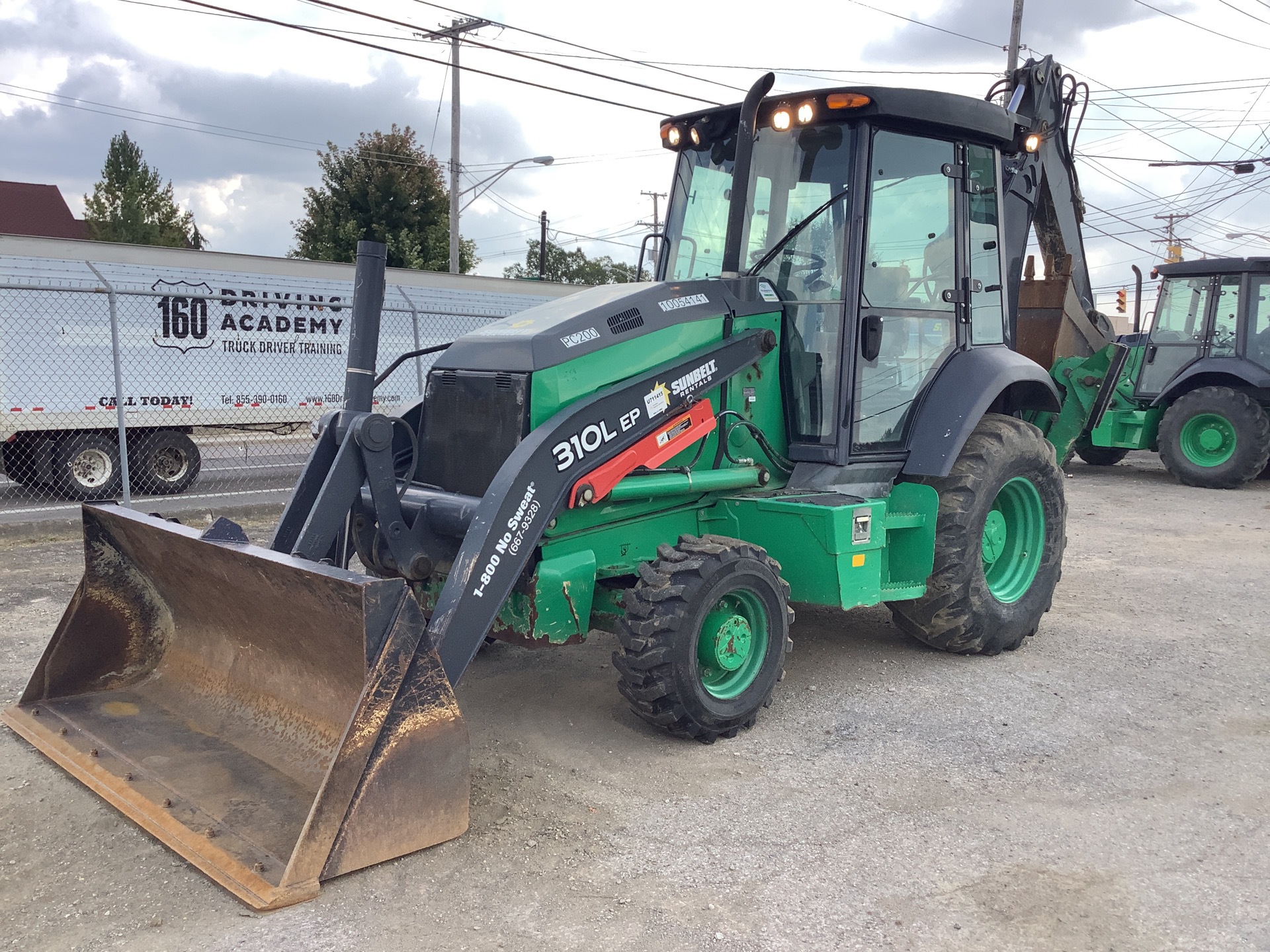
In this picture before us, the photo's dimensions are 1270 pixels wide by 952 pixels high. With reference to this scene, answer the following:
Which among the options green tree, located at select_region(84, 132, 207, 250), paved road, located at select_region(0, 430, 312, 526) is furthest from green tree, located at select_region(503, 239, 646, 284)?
paved road, located at select_region(0, 430, 312, 526)

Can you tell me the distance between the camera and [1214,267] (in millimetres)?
12875

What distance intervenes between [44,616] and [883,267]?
534 cm

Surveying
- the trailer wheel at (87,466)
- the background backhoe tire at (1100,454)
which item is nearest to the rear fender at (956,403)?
the trailer wheel at (87,466)

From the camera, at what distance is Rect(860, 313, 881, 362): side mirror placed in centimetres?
508

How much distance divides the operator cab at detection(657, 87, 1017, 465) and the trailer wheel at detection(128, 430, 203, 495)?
860 cm

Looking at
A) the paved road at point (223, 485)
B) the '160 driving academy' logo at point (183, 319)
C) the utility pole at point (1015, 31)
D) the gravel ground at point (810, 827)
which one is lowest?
the paved road at point (223, 485)

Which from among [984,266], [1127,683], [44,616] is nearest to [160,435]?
[44,616]

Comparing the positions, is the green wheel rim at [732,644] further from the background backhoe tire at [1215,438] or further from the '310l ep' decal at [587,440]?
the background backhoe tire at [1215,438]

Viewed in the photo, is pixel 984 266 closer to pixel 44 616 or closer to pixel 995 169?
pixel 995 169

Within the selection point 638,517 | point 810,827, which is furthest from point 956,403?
point 810,827

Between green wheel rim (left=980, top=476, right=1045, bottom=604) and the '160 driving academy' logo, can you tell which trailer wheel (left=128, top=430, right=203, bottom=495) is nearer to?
the '160 driving academy' logo

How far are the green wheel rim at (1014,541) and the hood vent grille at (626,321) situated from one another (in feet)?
8.36

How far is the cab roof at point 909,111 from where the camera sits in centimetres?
496

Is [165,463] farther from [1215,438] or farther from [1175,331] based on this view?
[1215,438]
